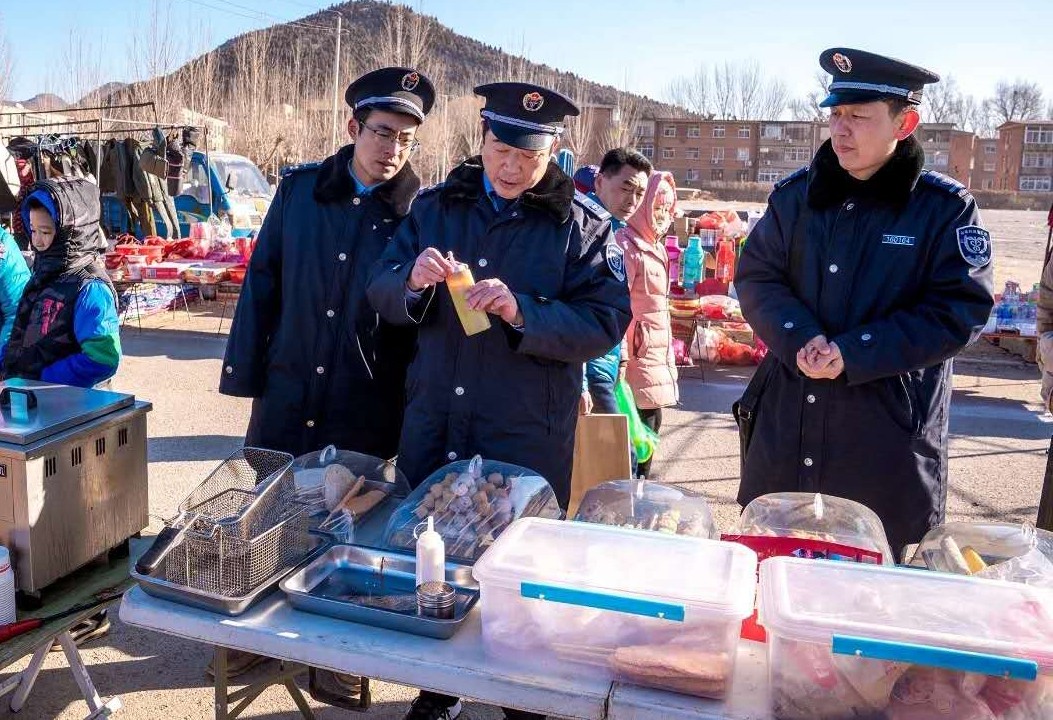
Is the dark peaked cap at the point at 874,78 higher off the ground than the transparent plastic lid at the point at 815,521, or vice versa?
the dark peaked cap at the point at 874,78

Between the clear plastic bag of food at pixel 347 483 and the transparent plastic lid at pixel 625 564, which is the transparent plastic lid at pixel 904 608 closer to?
the transparent plastic lid at pixel 625 564

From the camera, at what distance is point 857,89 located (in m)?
2.61

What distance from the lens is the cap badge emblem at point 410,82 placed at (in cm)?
308

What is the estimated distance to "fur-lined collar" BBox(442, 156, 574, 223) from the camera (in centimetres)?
264

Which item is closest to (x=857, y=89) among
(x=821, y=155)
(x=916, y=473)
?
(x=821, y=155)

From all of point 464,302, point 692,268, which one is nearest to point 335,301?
point 464,302

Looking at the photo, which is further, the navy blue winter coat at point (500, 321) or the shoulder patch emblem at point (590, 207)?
the shoulder patch emblem at point (590, 207)

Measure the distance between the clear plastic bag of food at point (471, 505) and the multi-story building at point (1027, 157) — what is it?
8090 cm

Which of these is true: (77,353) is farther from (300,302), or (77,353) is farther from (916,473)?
(916,473)

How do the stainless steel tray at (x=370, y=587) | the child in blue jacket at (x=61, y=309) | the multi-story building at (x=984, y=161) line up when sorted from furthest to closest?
the multi-story building at (x=984, y=161), the child in blue jacket at (x=61, y=309), the stainless steel tray at (x=370, y=587)

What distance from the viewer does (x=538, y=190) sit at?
2664 millimetres

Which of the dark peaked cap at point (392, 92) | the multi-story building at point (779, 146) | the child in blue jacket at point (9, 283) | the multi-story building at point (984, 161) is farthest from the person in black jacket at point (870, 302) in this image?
the multi-story building at point (984, 161)

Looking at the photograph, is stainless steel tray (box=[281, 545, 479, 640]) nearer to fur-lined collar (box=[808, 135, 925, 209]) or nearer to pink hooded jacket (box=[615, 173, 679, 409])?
fur-lined collar (box=[808, 135, 925, 209])

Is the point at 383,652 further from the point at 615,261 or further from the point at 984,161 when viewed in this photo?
the point at 984,161
